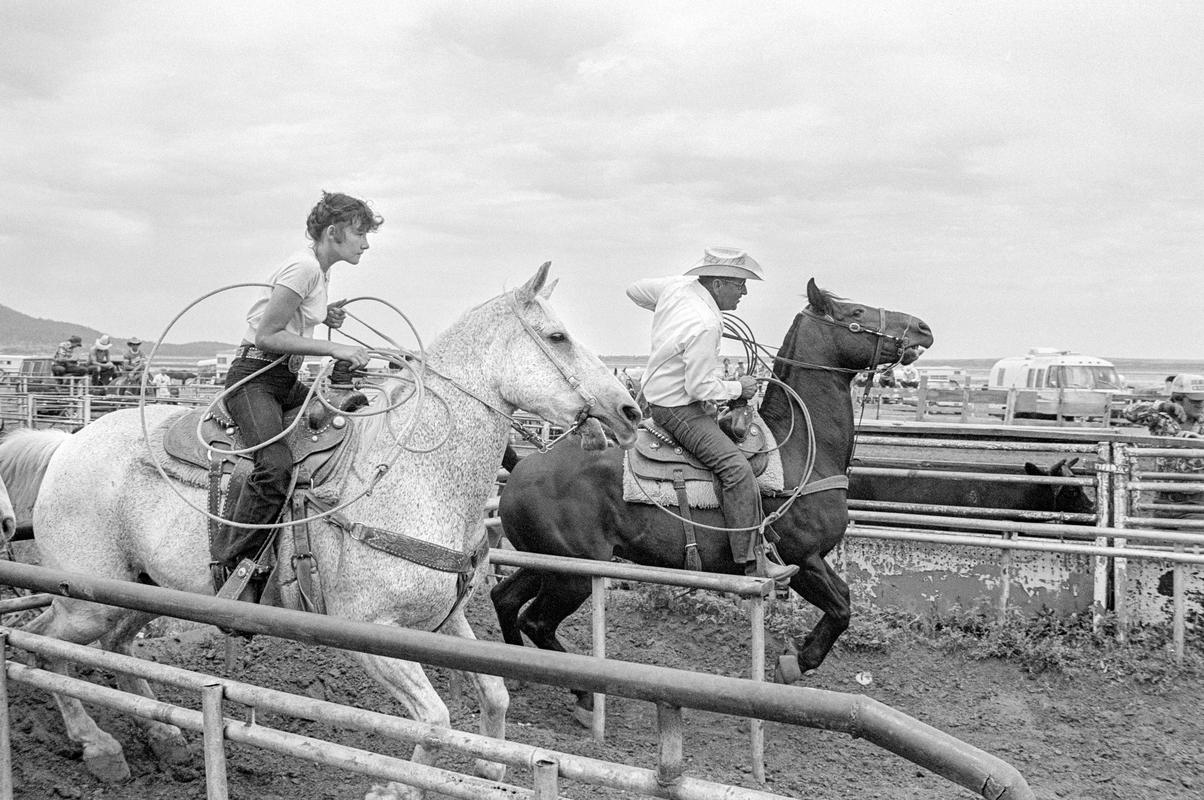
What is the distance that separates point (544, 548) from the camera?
645cm

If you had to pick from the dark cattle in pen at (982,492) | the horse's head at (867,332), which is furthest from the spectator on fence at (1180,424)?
the horse's head at (867,332)

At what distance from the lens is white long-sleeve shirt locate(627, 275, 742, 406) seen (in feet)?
19.4

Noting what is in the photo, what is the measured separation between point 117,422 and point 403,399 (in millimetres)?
1616

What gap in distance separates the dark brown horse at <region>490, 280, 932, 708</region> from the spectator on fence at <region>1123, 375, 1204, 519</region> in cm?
314

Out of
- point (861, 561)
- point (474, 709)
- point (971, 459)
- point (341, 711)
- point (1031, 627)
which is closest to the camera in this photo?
point (341, 711)

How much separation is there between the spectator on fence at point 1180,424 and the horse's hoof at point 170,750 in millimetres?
7330

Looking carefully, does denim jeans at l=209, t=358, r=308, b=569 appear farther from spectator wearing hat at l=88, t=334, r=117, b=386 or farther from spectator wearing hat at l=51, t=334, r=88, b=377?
spectator wearing hat at l=51, t=334, r=88, b=377

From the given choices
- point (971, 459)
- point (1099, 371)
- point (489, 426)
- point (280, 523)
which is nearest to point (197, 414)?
point (280, 523)

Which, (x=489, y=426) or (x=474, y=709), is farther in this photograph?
(x=474, y=709)

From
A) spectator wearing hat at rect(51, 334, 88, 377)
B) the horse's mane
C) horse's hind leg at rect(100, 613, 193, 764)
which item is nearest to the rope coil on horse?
horse's hind leg at rect(100, 613, 193, 764)

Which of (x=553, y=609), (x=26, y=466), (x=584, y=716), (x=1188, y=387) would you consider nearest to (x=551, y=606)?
(x=553, y=609)

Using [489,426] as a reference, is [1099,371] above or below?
above

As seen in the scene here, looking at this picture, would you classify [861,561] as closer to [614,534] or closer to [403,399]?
[614,534]

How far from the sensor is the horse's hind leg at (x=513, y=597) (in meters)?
6.55
